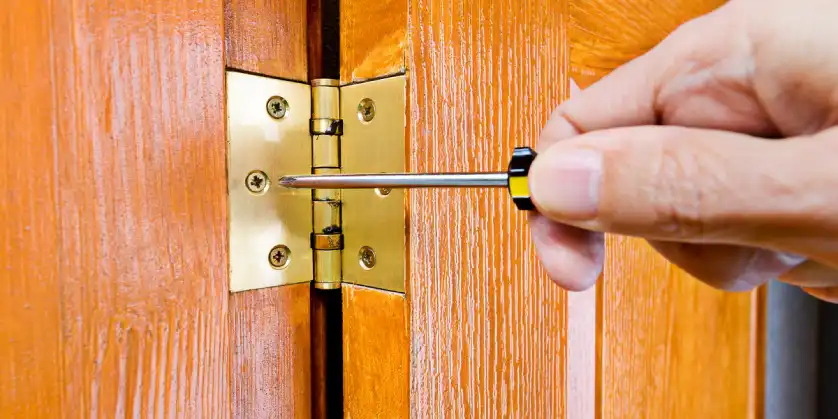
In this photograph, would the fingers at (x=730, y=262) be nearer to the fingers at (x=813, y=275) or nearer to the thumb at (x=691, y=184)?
the fingers at (x=813, y=275)

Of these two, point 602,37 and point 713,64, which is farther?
point 602,37

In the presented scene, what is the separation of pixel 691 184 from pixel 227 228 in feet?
0.71

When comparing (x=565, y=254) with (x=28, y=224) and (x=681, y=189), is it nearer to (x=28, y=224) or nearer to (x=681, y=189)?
(x=681, y=189)

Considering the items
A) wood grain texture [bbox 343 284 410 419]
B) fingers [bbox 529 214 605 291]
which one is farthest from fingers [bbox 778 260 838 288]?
wood grain texture [bbox 343 284 410 419]

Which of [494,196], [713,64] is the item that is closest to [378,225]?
[494,196]

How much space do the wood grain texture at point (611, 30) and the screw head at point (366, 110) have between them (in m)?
0.17

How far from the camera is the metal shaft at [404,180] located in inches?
9.5

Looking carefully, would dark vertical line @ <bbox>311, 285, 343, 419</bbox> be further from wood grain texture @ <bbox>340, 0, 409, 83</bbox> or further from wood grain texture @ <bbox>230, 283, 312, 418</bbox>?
wood grain texture @ <bbox>340, 0, 409, 83</bbox>

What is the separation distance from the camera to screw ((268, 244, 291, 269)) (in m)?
0.30

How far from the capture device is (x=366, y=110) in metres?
0.31

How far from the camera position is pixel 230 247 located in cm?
28

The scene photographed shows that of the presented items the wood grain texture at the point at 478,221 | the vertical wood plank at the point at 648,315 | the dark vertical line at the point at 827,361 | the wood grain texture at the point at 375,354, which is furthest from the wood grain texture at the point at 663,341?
the dark vertical line at the point at 827,361

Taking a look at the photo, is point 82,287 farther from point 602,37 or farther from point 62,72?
point 602,37

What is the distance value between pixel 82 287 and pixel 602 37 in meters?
0.38
